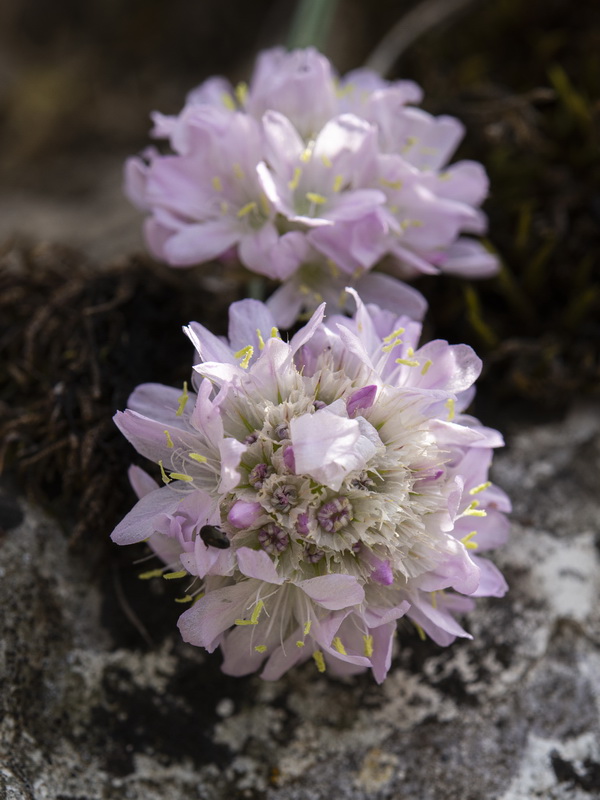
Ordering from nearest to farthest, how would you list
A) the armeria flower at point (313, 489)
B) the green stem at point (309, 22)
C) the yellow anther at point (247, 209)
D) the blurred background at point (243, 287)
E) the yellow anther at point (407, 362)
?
the armeria flower at point (313, 489) < the yellow anther at point (407, 362) < the yellow anther at point (247, 209) < the blurred background at point (243, 287) < the green stem at point (309, 22)

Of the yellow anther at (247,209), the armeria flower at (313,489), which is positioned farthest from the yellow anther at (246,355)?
the yellow anther at (247,209)

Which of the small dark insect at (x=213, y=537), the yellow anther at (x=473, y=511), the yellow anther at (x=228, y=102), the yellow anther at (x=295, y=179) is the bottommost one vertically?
the yellow anther at (x=473, y=511)

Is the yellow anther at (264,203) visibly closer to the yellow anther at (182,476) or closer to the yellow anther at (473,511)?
the yellow anther at (182,476)

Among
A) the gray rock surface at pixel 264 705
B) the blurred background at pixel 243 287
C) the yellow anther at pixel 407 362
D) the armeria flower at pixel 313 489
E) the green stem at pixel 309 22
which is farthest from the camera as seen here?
the green stem at pixel 309 22

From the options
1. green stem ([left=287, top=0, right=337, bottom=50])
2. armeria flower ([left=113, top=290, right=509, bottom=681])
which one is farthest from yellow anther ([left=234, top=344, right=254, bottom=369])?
green stem ([left=287, top=0, right=337, bottom=50])

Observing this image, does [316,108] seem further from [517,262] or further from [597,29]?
[597,29]

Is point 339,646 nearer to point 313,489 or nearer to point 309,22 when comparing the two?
point 313,489

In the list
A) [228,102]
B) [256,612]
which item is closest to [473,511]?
[256,612]
